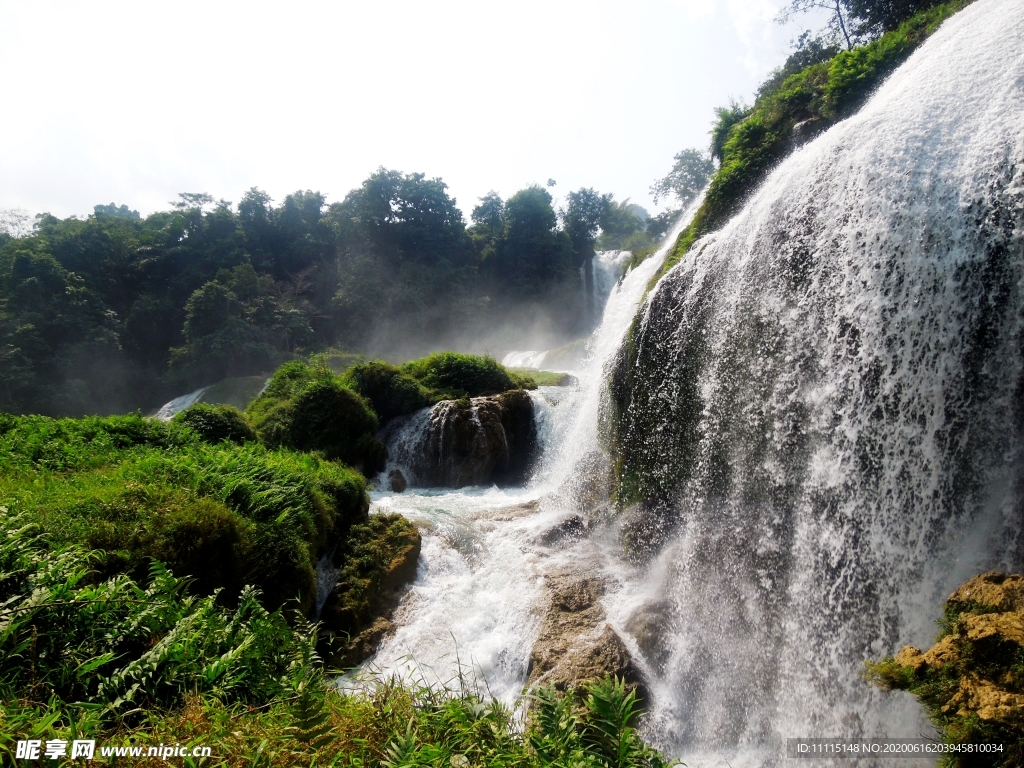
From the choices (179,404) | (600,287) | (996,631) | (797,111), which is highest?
(797,111)

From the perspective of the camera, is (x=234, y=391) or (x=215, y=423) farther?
(x=234, y=391)

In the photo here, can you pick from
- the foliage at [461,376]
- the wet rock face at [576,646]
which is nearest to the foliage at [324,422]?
the foliage at [461,376]

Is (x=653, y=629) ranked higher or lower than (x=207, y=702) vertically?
lower

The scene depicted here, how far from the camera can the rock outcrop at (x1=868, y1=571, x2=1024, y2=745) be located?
2863 millimetres

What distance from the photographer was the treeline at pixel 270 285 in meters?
27.1

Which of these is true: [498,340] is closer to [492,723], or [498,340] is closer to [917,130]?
[917,130]

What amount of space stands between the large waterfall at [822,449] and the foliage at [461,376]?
841 centimetres

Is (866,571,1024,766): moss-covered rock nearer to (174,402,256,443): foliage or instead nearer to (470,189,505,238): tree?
(174,402,256,443): foliage

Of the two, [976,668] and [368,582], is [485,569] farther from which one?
[976,668]

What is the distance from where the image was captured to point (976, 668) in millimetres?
3076

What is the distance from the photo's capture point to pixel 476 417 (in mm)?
14711

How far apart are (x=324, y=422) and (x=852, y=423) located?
12.4m

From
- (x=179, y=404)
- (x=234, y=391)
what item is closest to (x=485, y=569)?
(x=234, y=391)

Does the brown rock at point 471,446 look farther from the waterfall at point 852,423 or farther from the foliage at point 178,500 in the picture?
the waterfall at point 852,423
